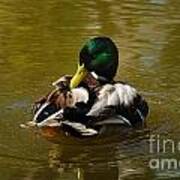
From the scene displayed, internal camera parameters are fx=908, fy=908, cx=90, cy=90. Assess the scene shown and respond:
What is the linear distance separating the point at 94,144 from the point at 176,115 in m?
0.64

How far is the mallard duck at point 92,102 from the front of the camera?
5039 millimetres

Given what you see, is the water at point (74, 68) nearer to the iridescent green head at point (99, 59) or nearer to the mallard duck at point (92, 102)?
the mallard duck at point (92, 102)

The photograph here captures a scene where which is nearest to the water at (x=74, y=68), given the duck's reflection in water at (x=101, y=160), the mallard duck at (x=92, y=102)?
the duck's reflection in water at (x=101, y=160)

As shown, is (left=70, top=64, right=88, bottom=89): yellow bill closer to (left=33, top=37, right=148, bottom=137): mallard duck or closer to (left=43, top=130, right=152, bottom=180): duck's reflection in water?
(left=33, top=37, right=148, bottom=137): mallard duck

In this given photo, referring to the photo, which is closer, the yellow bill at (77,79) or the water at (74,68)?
the water at (74,68)

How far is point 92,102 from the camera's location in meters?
5.08

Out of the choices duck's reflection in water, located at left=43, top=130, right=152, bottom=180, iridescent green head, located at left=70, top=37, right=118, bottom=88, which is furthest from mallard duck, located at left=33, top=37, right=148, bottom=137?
duck's reflection in water, located at left=43, top=130, right=152, bottom=180

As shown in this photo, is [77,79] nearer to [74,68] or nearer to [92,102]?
[92,102]

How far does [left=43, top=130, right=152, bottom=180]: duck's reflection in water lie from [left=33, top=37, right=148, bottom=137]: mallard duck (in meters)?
0.11

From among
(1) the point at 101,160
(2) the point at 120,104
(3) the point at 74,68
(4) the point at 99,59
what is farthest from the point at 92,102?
(3) the point at 74,68

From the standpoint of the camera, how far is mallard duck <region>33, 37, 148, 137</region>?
198 inches

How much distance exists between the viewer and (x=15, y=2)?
28.8 ft

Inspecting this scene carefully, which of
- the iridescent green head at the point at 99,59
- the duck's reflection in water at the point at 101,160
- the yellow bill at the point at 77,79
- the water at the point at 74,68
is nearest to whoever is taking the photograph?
the duck's reflection in water at the point at 101,160

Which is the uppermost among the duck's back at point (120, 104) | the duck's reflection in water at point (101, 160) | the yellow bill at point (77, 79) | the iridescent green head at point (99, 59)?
the iridescent green head at point (99, 59)
